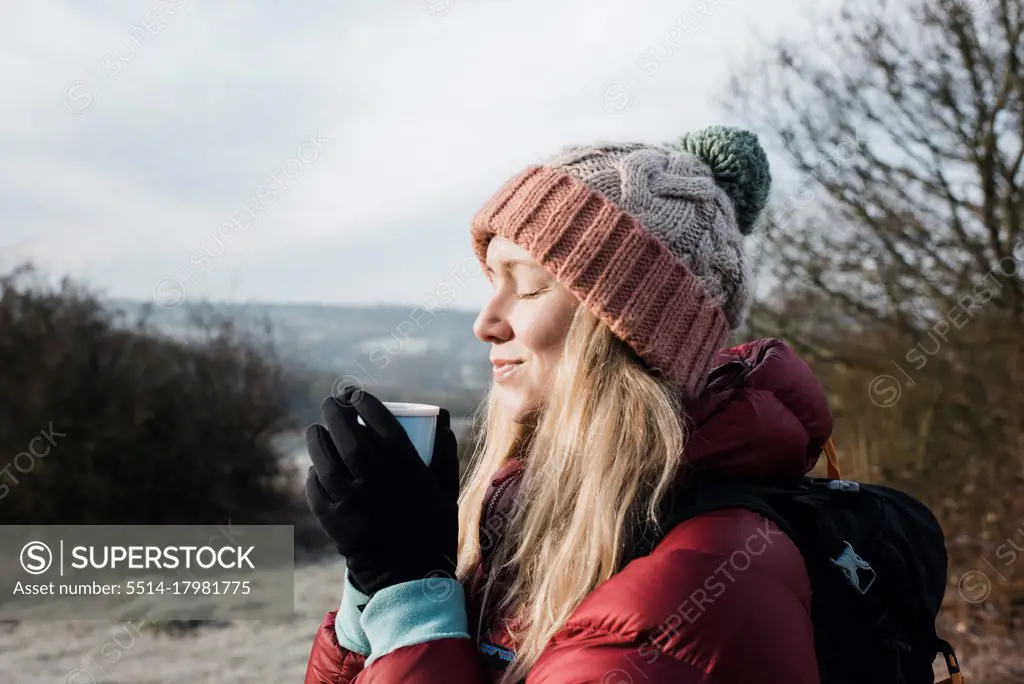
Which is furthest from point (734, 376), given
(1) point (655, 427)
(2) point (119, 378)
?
(2) point (119, 378)

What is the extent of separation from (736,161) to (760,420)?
0.58 meters

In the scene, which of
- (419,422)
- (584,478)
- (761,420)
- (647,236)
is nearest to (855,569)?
(761,420)

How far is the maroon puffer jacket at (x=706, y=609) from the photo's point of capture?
1.25 meters

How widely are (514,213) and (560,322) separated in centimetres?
24

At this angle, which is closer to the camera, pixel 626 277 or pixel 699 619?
pixel 699 619

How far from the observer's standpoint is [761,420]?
Result: 4.98ft

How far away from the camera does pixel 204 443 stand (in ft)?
24.6

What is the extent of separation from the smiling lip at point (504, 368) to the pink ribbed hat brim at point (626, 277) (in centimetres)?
19

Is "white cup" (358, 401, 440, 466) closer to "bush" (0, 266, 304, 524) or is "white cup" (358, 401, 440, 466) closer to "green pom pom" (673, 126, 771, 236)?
"green pom pom" (673, 126, 771, 236)

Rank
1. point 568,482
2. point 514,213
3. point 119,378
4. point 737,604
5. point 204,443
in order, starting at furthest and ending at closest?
point 204,443
point 119,378
point 514,213
point 568,482
point 737,604

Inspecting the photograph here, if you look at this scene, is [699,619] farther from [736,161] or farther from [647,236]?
[736,161]

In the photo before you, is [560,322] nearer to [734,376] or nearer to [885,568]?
[734,376]

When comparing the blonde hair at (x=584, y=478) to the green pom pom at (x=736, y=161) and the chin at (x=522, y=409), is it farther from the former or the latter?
the green pom pom at (x=736, y=161)

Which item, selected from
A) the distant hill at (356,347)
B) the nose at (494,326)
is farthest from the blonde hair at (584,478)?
the distant hill at (356,347)
